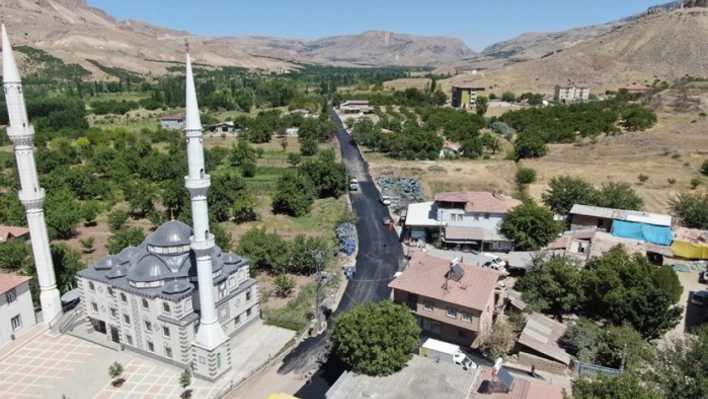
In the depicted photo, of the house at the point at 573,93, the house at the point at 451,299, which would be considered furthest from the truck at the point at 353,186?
the house at the point at 573,93

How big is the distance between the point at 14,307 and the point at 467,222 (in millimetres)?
39020

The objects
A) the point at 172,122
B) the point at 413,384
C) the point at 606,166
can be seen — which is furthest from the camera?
the point at 172,122

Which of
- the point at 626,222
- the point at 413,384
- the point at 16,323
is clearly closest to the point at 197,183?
the point at 413,384

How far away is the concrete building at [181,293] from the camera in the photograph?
90.9 feet

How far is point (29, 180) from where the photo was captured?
109 ft

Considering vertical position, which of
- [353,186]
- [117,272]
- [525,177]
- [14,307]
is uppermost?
[117,272]

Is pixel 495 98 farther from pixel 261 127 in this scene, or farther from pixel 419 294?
pixel 419 294

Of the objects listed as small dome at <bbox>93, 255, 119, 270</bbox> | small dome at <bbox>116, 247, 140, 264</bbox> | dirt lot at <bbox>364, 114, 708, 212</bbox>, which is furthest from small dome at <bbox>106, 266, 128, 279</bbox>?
dirt lot at <bbox>364, 114, 708, 212</bbox>

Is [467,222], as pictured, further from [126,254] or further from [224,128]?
[224,128]

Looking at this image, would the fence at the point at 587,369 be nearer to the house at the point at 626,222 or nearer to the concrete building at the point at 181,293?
the concrete building at the point at 181,293

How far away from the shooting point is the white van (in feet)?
123

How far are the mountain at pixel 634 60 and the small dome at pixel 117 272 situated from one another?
16888cm

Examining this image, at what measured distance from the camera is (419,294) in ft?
110

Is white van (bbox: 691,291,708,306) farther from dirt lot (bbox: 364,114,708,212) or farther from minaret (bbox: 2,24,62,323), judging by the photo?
minaret (bbox: 2,24,62,323)
